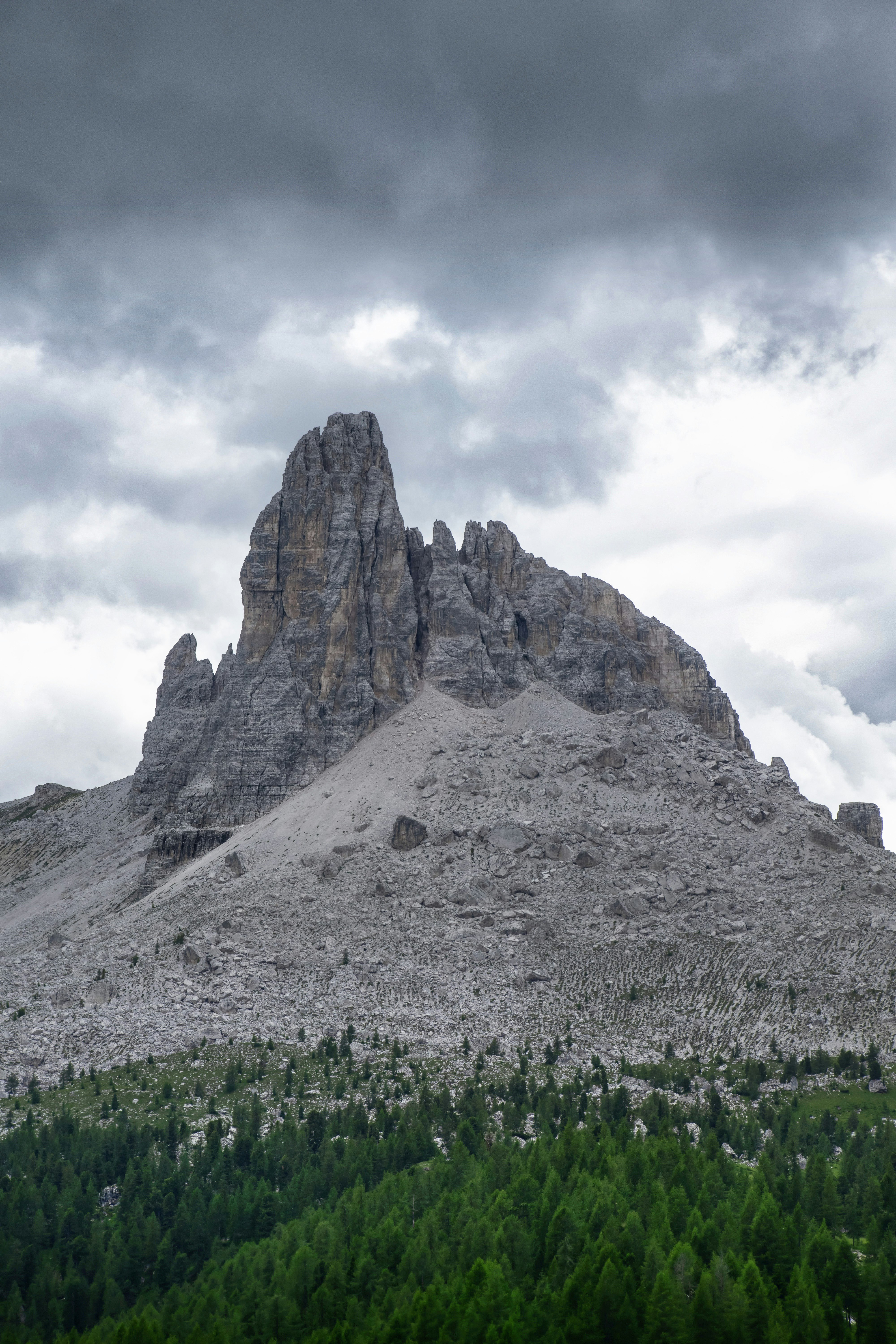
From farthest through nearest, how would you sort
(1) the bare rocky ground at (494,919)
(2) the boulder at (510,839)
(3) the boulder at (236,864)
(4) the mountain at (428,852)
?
(3) the boulder at (236,864) → (2) the boulder at (510,839) → (4) the mountain at (428,852) → (1) the bare rocky ground at (494,919)

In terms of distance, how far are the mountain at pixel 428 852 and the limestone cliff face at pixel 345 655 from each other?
491 millimetres

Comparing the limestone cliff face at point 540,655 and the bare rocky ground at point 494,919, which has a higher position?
the limestone cliff face at point 540,655

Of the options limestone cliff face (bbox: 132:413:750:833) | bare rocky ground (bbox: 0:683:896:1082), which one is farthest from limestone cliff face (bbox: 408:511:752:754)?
bare rocky ground (bbox: 0:683:896:1082)

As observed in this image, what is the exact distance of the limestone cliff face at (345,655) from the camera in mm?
174375

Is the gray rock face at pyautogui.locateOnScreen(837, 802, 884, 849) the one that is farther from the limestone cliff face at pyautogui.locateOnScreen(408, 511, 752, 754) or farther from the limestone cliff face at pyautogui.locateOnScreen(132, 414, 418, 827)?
the limestone cliff face at pyautogui.locateOnScreen(132, 414, 418, 827)

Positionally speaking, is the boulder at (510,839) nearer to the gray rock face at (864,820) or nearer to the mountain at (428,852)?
the mountain at (428,852)

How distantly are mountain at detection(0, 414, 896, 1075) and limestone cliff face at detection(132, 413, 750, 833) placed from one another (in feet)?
1.61

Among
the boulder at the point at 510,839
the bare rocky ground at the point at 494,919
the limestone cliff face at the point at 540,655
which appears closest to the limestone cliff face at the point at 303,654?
the limestone cliff face at the point at 540,655

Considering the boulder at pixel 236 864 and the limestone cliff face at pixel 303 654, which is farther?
the limestone cliff face at pixel 303 654

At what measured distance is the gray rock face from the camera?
16775 cm

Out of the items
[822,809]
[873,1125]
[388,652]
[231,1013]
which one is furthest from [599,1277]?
[388,652]

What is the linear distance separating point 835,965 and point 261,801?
9085 cm

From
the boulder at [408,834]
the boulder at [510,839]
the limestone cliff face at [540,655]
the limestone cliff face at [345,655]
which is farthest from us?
the limestone cliff face at [540,655]

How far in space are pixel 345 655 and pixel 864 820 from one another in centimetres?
8911
